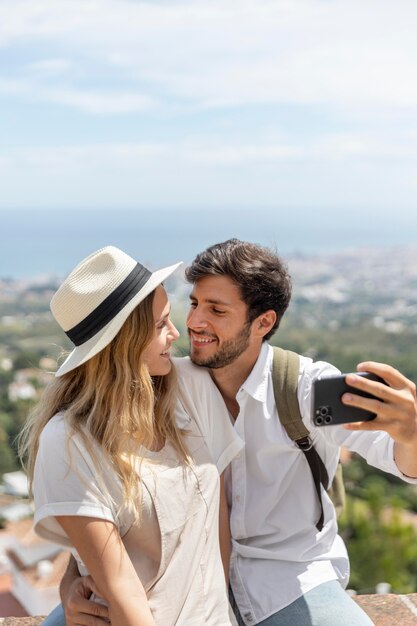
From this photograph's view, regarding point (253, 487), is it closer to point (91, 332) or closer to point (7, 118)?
point (91, 332)

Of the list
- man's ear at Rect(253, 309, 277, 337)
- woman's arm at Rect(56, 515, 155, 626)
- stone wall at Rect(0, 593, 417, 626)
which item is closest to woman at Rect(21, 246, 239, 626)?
woman's arm at Rect(56, 515, 155, 626)

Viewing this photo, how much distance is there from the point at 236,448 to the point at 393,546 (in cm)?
2360

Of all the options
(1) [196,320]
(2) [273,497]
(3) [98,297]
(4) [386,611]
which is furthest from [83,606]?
(4) [386,611]

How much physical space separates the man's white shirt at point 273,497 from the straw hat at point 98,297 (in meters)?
0.39

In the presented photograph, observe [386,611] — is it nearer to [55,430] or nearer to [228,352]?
[228,352]

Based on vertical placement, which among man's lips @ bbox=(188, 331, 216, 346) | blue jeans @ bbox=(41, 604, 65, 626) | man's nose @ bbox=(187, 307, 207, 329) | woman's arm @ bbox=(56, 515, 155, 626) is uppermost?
man's nose @ bbox=(187, 307, 207, 329)

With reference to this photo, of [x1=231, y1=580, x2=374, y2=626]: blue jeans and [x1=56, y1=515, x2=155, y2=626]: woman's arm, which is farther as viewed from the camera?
[x1=231, y1=580, x2=374, y2=626]: blue jeans

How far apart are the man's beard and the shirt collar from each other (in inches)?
2.6

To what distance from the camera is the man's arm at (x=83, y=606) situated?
193cm

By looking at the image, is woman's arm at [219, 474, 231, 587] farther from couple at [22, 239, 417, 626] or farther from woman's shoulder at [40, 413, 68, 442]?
woman's shoulder at [40, 413, 68, 442]

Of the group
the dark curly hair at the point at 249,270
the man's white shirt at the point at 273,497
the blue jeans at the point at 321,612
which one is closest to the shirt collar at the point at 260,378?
the man's white shirt at the point at 273,497

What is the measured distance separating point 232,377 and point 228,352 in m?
0.08

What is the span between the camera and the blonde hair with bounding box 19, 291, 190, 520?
6.29 feet

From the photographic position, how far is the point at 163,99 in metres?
180
